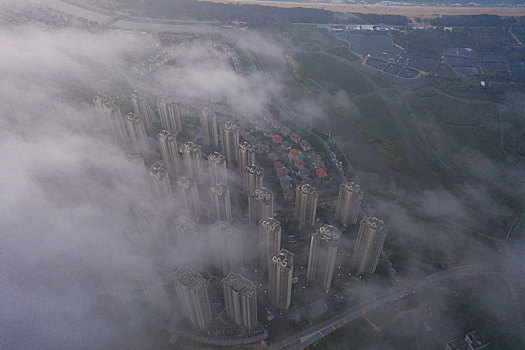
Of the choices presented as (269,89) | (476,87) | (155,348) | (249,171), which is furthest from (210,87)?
(476,87)

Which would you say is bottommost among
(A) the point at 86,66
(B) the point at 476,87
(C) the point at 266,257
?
(C) the point at 266,257

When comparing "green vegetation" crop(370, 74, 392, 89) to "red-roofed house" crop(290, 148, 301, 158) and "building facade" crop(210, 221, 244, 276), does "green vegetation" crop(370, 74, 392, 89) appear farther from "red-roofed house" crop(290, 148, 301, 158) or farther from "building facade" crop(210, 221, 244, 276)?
"building facade" crop(210, 221, 244, 276)

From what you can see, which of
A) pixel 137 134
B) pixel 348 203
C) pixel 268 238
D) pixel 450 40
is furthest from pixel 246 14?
pixel 268 238

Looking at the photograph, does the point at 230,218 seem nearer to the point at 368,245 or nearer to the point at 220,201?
the point at 220,201

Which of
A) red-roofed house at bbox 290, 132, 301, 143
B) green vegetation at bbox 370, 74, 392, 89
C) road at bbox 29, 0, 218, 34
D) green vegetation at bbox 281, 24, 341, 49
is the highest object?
road at bbox 29, 0, 218, 34

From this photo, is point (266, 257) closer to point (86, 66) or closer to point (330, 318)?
point (330, 318)

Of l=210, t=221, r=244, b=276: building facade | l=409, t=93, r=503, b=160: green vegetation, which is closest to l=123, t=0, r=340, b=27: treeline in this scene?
l=409, t=93, r=503, b=160: green vegetation

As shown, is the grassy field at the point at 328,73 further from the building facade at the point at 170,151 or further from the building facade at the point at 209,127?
the building facade at the point at 170,151

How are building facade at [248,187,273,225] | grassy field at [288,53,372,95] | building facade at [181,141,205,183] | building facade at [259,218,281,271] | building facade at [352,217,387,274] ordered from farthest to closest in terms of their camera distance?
grassy field at [288,53,372,95]
building facade at [181,141,205,183]
building facade at [248,187,273,225]
building facade at [352,217,387,274]
building facade at [259,218,281,271]
